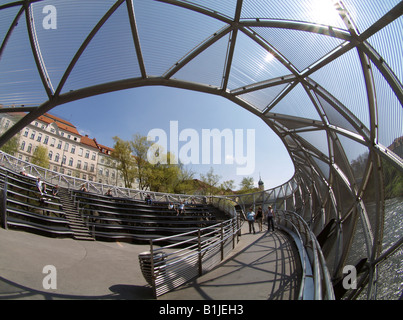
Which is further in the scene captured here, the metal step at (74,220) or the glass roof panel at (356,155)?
the metal step at (74,220)

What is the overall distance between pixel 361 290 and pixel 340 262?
270 centimetres

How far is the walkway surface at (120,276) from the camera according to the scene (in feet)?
14.8

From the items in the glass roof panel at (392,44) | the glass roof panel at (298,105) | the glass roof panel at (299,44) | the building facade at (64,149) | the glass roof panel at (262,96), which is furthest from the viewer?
the building facade at (64,149)

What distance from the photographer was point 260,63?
33.1 ft

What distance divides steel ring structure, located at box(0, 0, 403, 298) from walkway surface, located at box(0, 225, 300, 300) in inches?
135

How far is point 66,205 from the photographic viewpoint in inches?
581

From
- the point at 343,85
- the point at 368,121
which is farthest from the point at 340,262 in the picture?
the point at 343,85

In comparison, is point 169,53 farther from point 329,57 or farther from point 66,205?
point 66,205

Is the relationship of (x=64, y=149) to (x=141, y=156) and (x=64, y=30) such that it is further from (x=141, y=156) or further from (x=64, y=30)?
(x=64, y=30)

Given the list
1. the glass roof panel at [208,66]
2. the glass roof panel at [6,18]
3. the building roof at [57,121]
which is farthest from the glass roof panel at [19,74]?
the building roof at [57,121]

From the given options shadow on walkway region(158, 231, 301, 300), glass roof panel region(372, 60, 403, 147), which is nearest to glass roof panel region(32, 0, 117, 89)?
glass roof panel region(372, 60, 403, 147)

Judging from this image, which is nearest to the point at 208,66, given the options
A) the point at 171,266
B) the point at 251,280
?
the point at 171,266

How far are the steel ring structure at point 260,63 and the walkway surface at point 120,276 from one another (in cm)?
343

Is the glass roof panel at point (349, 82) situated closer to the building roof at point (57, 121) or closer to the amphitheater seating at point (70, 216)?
the amphitheater seating at point (70, 216)
